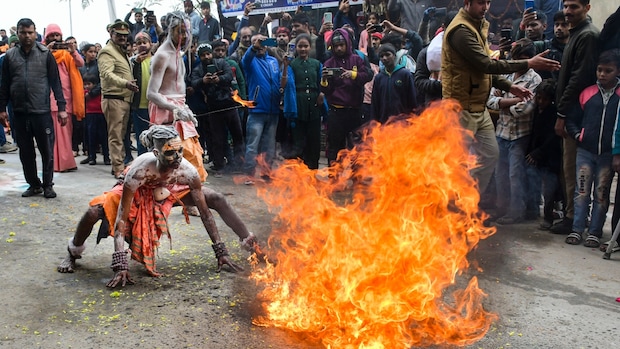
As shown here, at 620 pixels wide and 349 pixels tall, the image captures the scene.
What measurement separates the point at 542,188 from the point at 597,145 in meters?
1.19

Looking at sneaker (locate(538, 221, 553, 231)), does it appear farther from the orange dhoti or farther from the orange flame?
the orange flame

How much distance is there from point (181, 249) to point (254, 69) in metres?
4.20

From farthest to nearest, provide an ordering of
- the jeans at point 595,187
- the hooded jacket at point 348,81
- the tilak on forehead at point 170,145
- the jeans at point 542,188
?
the hooded jacket at point 348,81, the jeans at point 542,188, the jeans at point 595,187, the tilak on forehead at point 170,145

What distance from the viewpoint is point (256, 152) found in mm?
9289

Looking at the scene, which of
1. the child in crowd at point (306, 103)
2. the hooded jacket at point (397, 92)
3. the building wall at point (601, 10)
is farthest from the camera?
the building wall at point (601, 10)

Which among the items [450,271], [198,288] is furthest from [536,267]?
[198,288]

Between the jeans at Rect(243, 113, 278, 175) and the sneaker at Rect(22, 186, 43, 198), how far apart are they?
2.95 meters

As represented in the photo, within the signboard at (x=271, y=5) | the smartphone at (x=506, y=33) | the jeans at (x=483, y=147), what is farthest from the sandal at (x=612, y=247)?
the signboard at (x=271, y=5)

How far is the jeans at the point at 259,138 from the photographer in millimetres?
9227

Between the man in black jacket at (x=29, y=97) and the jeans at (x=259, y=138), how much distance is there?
9.30ft

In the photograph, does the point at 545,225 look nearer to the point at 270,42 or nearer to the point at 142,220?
the point at 142,220

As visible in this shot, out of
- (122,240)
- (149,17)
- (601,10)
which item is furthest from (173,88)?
(601,10)

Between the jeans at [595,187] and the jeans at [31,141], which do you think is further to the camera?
the jeans at [31,141]

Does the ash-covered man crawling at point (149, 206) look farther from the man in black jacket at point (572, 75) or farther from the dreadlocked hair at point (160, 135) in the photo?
the man in black jacket at point (572, 75)
